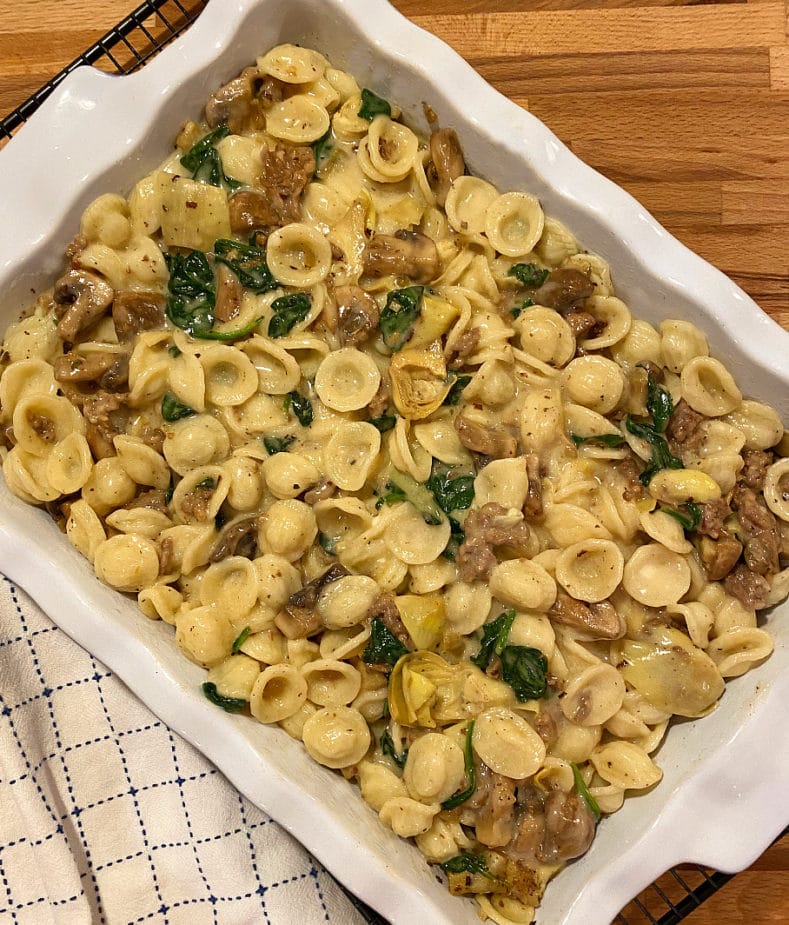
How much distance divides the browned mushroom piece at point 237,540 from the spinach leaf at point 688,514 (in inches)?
34.3

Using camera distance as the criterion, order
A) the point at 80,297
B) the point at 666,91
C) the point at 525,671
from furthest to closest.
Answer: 1. the point at 666,91
2. the point at 80,297
3. the point at 525,671

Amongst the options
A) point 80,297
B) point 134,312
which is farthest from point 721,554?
point 80,297

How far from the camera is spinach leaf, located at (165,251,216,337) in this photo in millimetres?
1941

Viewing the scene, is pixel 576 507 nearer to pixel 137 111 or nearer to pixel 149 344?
pixel 149 344

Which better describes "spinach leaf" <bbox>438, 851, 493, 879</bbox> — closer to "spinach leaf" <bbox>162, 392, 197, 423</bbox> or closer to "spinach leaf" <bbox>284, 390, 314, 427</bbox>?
"spinach leaf" <bbox>284, 390, 314, 427</bbox>

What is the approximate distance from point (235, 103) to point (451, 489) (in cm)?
96

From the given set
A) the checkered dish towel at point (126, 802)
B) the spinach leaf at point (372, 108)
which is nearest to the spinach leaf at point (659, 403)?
the spinach leaf at point (372, 108)

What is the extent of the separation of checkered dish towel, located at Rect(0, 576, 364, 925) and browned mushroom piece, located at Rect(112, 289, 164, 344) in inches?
24.7

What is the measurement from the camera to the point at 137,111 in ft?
6.09

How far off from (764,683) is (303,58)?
5.41ft

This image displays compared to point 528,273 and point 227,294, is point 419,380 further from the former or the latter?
point 227,294

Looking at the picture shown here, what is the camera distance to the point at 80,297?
1.88 meters

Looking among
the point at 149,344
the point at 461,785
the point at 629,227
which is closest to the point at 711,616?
the point at 461,785

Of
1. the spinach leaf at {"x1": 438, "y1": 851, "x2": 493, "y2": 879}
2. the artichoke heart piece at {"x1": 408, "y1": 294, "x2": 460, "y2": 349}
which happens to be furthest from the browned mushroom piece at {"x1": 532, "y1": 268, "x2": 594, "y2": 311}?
the spinach leaf at {"x1": 438, "y1": 851, "x2": 493, "y2": 879}
